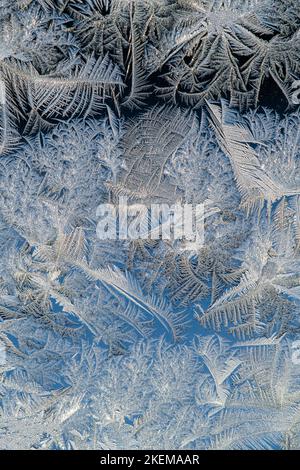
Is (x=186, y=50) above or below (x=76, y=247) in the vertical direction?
above

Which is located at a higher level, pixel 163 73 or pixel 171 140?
pixel 163 73

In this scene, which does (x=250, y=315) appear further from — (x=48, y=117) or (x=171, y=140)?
(x=48, y=117)
